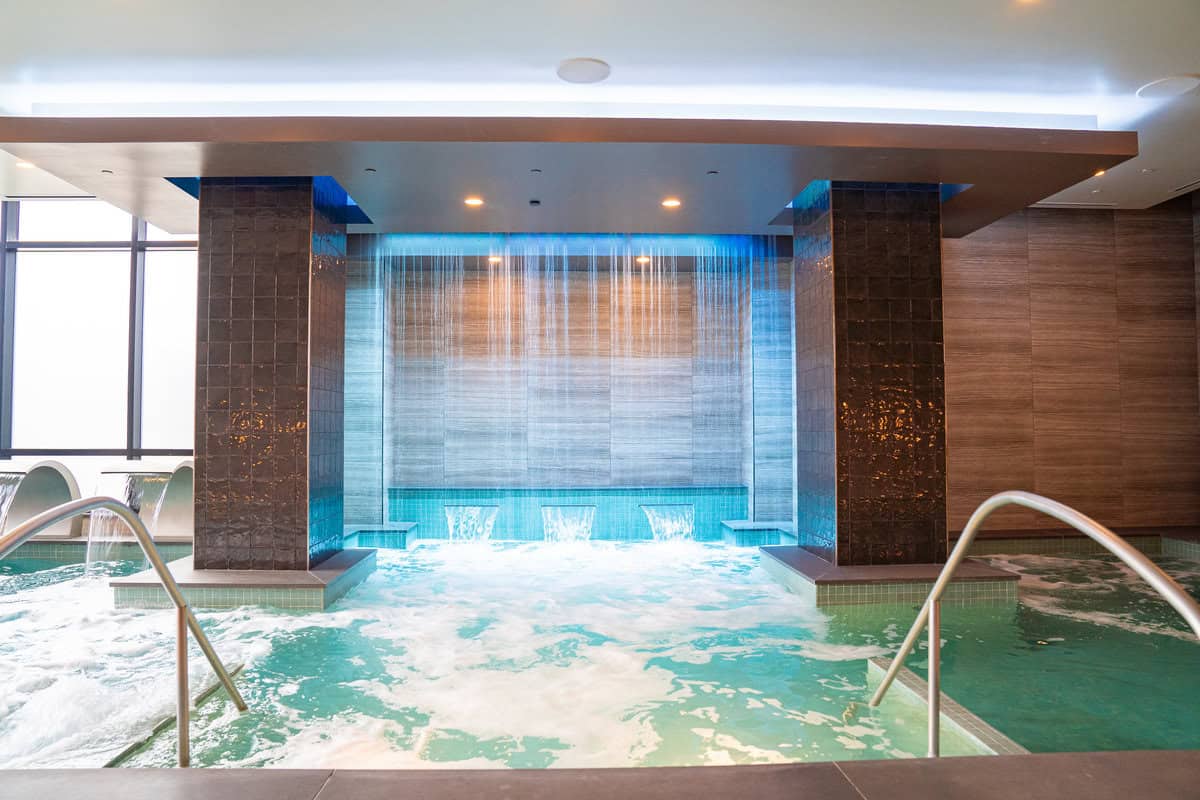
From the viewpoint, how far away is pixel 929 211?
5.82 m

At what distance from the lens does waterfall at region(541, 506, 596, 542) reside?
8320mm

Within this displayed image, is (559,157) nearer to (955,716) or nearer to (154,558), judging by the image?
(154,558)

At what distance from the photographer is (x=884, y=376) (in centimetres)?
575

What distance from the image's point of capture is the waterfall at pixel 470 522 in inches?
327

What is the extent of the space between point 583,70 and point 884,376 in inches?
120

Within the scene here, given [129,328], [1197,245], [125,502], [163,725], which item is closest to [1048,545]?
[1197,245]

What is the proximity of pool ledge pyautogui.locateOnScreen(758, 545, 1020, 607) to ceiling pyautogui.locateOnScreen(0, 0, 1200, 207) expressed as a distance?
121 inches

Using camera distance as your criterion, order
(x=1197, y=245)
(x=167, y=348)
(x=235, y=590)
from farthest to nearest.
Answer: (x=167, y=348) → (x=1197, y=245) → (x=235, y=590)

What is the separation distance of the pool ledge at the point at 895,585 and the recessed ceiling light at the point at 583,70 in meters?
3.50

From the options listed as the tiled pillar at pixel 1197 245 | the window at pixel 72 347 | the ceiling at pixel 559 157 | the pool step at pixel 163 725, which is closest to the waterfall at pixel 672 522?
the ceiling at pixel 559 157

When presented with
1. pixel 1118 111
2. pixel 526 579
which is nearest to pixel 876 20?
pixel 1118 111

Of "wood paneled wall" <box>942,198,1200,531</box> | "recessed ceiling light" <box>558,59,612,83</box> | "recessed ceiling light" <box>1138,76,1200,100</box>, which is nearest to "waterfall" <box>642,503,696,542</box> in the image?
"wood paneled wall" <box>942,198,1200,531</box>

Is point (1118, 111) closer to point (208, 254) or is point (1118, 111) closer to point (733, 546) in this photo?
point (733, 546)

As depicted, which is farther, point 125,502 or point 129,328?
point 129,328
